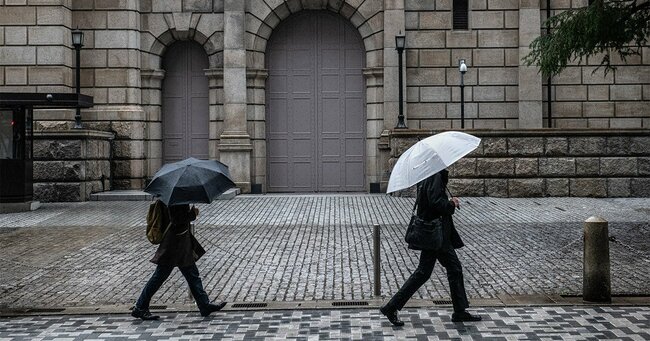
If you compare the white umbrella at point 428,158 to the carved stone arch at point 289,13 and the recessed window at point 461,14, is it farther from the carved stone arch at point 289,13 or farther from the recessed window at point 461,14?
the recessed window at point 461,14

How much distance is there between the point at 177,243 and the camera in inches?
369

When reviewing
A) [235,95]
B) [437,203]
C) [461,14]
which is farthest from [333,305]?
[461,14]

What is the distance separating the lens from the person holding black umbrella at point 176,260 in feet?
30.6

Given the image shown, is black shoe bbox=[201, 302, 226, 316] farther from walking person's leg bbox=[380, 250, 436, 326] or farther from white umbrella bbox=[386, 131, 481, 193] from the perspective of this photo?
white umbrella bbox=[386, 131, 481, 193]

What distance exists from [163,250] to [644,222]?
11777 mm

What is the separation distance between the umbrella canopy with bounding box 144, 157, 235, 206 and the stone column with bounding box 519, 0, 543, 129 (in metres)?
18.2

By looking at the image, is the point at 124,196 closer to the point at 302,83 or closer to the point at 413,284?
the point at 302,83

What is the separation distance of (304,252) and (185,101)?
14.2 metres

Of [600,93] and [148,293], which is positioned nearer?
[148,293]

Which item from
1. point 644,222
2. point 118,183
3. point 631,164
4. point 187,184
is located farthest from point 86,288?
point 631,164

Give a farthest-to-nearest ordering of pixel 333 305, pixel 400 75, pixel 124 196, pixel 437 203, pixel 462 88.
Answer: pixel 462 88 → pixel 400 75 → pixel 124 196 → pixel 333 305 → pixel 437 203

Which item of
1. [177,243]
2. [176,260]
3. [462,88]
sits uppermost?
[462,88]

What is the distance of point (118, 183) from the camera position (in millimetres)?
25891

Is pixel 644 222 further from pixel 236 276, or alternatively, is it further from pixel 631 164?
pixel 236 276
